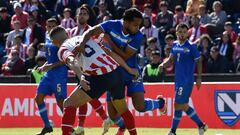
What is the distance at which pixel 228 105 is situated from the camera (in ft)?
61.7

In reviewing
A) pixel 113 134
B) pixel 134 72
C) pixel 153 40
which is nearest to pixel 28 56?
pixel 153 40

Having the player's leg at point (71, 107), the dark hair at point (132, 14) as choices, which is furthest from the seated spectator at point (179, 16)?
the player's leg at point (71, 107)

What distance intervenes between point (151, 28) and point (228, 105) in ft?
18.1

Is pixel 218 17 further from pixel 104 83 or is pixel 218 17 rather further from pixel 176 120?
pixel 104 83

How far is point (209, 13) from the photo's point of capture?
2497 cm

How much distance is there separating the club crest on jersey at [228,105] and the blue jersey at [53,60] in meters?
3.78

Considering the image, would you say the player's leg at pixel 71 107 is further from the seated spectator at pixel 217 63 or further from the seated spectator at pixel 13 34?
the seated spectator at pixel 13 34

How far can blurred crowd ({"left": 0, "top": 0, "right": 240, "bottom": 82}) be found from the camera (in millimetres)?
22297

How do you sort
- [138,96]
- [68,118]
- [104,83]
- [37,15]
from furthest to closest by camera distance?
[37,15], [138,96], [104,83], [68,118]

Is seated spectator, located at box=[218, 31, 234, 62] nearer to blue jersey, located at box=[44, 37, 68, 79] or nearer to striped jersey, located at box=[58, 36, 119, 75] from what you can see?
blue jersey, located at box=[44, 37, 68, 79]

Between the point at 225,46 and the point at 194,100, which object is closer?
the point at 194,100

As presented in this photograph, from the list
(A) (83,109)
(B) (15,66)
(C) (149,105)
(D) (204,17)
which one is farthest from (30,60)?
(C) (149,105)

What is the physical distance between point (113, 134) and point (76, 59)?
453cm

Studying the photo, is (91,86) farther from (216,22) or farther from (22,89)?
(216,22)
